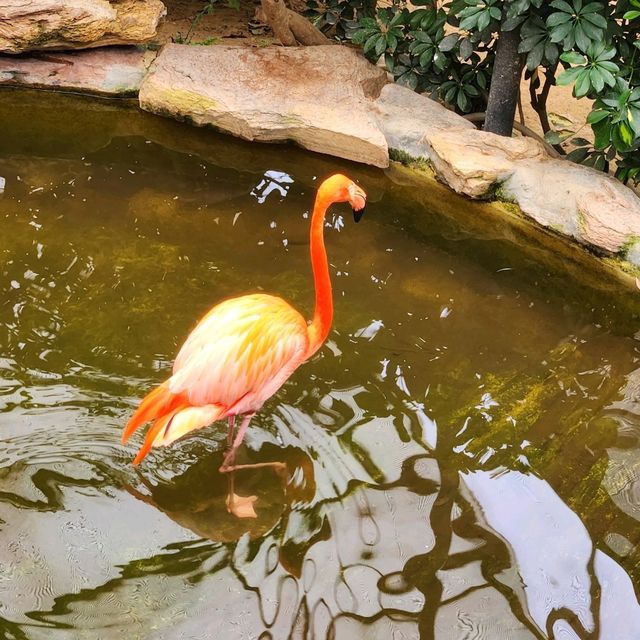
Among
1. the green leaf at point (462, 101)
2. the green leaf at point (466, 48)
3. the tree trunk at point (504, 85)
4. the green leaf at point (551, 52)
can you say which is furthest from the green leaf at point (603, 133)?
the green leaf at point (462, 101)

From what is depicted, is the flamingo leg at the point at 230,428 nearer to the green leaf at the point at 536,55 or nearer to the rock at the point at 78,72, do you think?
the green leaf at the point at 536,55

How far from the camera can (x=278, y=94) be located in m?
4.43

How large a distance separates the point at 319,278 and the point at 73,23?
268 centimetres

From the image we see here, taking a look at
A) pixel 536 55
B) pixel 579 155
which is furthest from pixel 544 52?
pixel 579 155

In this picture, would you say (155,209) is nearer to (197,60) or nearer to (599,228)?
(197,60)

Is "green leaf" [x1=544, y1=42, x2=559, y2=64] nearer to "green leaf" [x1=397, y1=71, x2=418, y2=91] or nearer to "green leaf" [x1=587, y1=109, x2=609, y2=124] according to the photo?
"green leaf" [x1=587, y1=109, x2=609, y2=124]

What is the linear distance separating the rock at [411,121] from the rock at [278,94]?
7cm

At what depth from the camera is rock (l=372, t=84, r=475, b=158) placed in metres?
4.30

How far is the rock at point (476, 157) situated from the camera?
4023 mm

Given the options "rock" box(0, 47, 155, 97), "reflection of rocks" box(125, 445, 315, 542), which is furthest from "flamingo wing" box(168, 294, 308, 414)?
"rock" box(0, 47, 155, 97)

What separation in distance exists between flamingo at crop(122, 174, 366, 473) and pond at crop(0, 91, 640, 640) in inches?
9.5

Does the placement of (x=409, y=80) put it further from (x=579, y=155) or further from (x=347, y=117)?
(x=579, y=155)

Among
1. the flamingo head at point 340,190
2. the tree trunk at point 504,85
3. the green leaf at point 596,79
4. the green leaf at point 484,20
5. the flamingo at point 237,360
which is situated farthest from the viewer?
the tree trunk at point 504,85

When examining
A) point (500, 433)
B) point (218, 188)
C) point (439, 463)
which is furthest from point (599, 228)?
point (218, 188)
